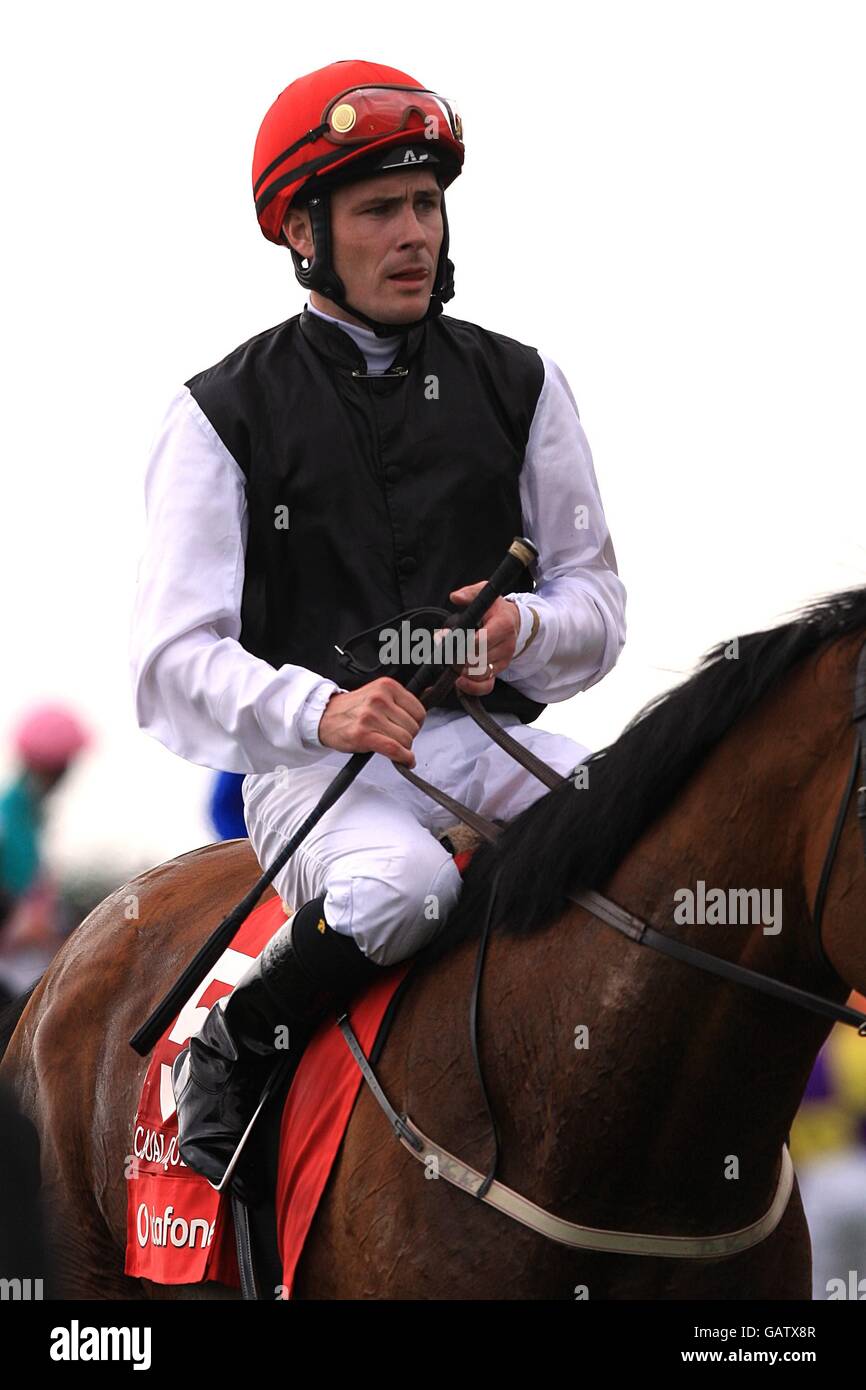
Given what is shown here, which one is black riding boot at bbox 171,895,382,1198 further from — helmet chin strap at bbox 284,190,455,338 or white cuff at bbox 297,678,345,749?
helmet chin strap at bbox 284,190,455,338

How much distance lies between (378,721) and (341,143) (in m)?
1.20

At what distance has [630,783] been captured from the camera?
3031 mm

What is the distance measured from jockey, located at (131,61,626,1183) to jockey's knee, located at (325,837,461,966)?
0.04 feet

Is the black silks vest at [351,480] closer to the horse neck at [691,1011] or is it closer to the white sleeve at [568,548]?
the white sleeve at [568,548]

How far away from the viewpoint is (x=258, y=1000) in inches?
136

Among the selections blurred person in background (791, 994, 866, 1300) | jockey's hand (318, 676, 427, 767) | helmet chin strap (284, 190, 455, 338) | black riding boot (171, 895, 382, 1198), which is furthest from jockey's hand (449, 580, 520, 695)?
blurred person in background (791, 994, 866, 1300)

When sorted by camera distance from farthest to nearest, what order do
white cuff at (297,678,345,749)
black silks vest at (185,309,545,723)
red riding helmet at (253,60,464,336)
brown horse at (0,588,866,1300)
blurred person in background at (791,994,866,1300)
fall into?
blurred person in background at (791,994,866,1300) < black silks vest at (185,309,545,723) < red riding helmet at (253,60,464,336) < white cuff at (297,678,345,749) < brown horse at (0,588,866,1300)

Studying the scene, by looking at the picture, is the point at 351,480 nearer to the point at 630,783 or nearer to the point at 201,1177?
the point at 630,783

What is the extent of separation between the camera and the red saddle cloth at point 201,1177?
132 inches

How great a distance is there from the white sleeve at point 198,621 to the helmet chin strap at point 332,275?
36 cm

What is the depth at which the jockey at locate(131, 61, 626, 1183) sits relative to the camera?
3.48m
